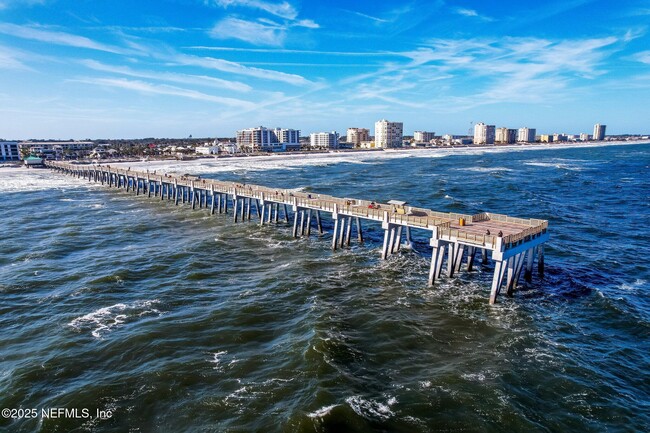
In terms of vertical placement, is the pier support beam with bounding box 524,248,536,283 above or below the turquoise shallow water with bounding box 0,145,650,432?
above

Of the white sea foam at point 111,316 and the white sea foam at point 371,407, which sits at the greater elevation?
the white sea foam at point 111,316

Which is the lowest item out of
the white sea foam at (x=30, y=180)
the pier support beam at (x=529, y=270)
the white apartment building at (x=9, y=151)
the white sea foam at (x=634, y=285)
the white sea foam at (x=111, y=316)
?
the white sea foam at (x=634, y=285)

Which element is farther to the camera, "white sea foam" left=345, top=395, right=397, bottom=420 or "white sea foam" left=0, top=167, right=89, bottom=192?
"white sea foam" left=0, top=167, right=89, bottom=192

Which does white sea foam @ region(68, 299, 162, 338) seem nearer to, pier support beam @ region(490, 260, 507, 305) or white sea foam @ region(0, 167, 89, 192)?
pier support beam @ region(490, 260, 507, 305)

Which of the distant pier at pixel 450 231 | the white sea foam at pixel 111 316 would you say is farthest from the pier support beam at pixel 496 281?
the white sea foam at pixel 111 316

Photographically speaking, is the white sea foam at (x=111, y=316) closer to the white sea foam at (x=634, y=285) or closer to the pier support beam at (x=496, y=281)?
the pier support beam at (x=496, y=281)

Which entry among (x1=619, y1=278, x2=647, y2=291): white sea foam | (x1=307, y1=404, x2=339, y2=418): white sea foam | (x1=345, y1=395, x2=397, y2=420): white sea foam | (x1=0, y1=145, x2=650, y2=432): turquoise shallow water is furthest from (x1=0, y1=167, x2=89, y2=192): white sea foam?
(x1=619, y1=278, x2=647, y2=291): white sea foam

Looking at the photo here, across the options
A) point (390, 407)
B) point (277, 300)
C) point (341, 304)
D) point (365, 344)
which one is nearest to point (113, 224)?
point (277, 300)
